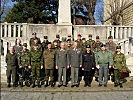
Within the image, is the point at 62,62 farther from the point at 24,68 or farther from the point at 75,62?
the point at 24,68

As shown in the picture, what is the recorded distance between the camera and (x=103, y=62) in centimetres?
1088

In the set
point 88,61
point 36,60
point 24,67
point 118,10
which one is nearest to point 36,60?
point 36,60

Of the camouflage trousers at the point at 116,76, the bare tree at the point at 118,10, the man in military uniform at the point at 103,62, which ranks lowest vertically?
the camouflage trousers at the point at 116,76

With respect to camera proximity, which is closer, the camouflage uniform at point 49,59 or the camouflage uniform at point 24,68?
the camouflage uniform at point 49,59

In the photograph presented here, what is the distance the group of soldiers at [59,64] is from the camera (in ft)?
34.8

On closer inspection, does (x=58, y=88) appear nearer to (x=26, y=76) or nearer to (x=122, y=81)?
(x=26, y=76)

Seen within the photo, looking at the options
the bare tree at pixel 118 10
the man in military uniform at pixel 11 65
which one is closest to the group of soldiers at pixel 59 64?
the man in military uniform at pixel 11 65

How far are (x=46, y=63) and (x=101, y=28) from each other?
9.63m

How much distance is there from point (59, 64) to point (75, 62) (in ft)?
1.91

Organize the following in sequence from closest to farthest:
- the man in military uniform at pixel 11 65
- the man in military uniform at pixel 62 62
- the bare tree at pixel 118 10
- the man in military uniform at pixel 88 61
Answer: the man in military uniform at pixel 11 65 → the man in military uniform at pixel 62 62 → the man in military uniform at pixel 88 61 → the bare tree at pixel 118 10

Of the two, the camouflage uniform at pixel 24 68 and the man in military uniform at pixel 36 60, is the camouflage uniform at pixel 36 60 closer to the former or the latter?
the man in military uniform at pixel 36 60

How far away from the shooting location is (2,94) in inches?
372

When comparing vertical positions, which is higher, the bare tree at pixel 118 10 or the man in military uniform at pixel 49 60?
→ the bare tree at pixel 118 10

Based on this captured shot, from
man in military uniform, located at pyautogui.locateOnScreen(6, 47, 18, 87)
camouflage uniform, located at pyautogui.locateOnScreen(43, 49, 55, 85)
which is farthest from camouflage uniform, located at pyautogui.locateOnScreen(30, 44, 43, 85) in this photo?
man in military uniform, located at pyautogui.locateOnScreen(6, 47, 18, 87)
